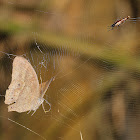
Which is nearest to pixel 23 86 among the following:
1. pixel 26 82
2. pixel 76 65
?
pixel 26 82

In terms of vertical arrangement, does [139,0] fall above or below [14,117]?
above

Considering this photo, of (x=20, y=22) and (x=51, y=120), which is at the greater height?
(x=20, y=22)

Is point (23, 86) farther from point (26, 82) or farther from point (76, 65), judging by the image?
point (76, 65)

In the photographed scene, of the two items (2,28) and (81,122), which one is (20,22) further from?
(81,122)

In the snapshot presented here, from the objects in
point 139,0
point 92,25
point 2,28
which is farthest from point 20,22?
point 139,0

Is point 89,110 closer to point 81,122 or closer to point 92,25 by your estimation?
point 81,122

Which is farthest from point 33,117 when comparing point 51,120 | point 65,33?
point 65,33
